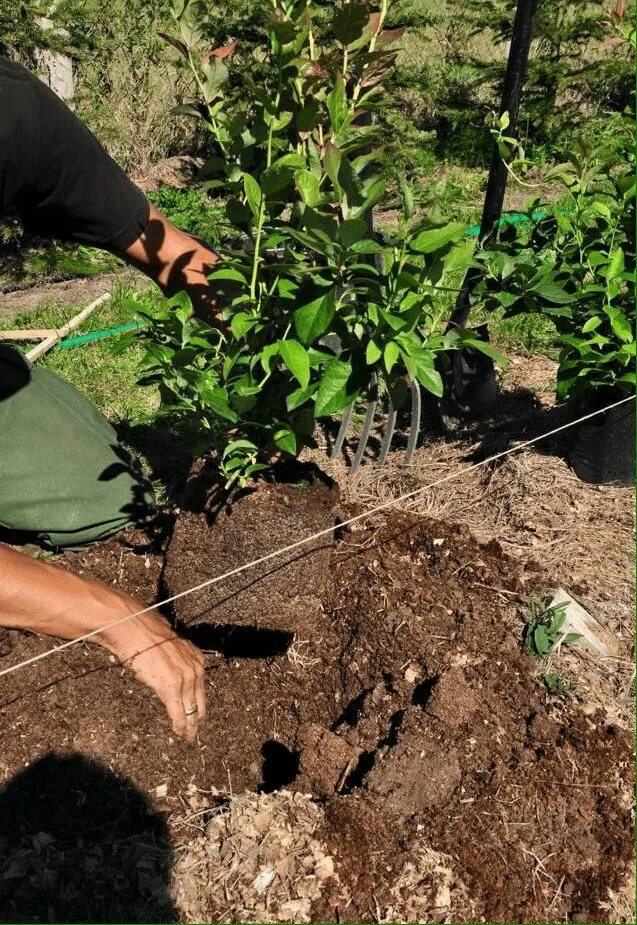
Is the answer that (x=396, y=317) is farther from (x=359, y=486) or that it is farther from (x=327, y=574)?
(x=359, y=486)

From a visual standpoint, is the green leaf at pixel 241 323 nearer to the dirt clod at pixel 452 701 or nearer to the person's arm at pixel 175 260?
the person's arm at pixel 175 260

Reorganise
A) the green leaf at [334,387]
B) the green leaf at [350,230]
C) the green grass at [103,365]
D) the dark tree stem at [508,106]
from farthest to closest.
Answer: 1. the green grass at [103,365]
2. the dark tree stem at [508,106]
3. the green leaf at [334,387]
4. the green leaf at [350,230]

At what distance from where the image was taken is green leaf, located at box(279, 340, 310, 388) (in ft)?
5.70

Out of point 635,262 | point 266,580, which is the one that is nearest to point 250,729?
point 266,580

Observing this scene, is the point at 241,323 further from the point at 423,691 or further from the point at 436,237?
the point at 423,691

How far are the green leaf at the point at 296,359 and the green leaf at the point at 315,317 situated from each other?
0.04 m

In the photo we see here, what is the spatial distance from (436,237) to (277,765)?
1.30 metres

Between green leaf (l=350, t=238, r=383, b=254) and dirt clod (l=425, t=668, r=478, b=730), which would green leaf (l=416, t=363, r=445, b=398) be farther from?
dirt clod (l=425, t=668, r=478, b=730)

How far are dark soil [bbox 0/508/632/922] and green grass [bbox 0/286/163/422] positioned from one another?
4.56 feet

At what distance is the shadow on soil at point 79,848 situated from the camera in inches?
64.6

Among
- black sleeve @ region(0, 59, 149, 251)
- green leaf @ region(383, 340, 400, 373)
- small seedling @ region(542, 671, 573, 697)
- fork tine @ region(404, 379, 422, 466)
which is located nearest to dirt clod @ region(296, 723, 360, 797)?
small seedling @ region(542, 671, 573, 697)

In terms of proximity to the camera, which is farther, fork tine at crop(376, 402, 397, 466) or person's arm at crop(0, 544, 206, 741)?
fork tine at crop(376, 402, 397, 466)

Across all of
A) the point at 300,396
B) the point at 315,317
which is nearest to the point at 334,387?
the point at 300,396

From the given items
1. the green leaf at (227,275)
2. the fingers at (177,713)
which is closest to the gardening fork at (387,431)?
the green leaf at (227,275)
